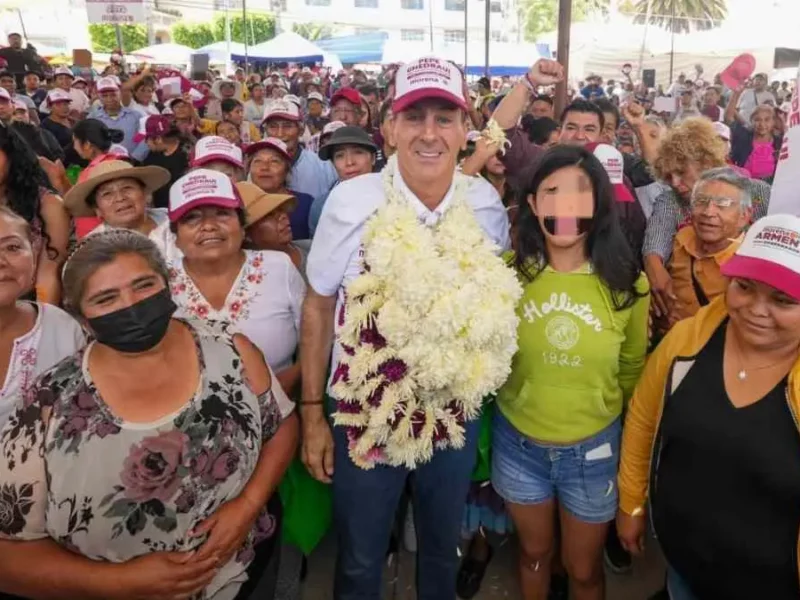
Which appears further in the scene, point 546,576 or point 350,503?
point 546,576

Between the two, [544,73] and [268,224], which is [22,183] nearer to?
[268,224]

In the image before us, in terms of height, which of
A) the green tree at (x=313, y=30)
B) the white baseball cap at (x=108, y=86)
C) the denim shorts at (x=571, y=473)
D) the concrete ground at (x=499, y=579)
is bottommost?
the concrete ground at (x=499, y=579)

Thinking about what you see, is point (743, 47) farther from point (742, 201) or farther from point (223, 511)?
point (223, 511)

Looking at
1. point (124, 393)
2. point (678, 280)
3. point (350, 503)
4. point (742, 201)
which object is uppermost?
point (742, 201)

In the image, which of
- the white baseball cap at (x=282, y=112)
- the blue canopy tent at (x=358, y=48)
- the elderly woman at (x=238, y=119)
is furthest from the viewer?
the blue canopy tent at (x=358, y=48)

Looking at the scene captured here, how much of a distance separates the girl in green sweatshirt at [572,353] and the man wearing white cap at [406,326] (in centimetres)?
15

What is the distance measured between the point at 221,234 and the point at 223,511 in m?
1.09

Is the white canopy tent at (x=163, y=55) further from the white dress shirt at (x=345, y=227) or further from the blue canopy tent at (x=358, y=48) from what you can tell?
the white dress shirt at (x=345, y=227)

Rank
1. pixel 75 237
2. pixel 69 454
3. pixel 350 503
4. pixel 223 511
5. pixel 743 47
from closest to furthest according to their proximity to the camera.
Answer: pixel 69 454, pixel 223 511, pixel 350 503, pixel 75 237, pixel 743 47

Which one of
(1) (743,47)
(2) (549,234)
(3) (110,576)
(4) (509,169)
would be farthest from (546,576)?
(1) (743,47)

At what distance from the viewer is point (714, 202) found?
2.50m

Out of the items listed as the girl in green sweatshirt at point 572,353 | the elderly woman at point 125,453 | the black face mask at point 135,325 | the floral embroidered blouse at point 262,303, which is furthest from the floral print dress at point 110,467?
the girl in green sweatshirt at point 572,353

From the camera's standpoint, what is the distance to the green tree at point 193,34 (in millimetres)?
47375

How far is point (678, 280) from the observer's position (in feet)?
8.93
